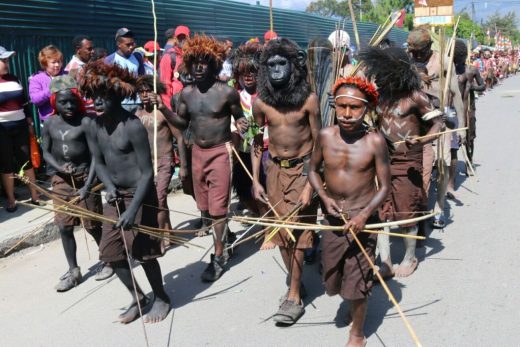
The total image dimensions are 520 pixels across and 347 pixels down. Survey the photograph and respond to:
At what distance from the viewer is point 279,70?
13.2 feet

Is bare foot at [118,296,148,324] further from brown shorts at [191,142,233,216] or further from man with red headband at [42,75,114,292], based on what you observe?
brown shorts at [191,142,233,216]

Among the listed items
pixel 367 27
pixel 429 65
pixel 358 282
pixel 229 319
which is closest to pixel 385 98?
pixel 429 65

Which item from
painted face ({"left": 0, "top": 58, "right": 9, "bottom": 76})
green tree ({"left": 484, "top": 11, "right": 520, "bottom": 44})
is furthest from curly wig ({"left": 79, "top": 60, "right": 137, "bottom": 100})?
green tree ({"left": 484, "top": 11, "right": 520, "bottom": 44})

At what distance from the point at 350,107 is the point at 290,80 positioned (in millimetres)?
852

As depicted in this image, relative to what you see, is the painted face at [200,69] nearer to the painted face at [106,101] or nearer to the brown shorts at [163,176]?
the painted face at [106,101]

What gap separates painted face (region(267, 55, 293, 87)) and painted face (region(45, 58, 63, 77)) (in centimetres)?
329

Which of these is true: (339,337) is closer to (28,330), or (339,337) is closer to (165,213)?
(28,330)

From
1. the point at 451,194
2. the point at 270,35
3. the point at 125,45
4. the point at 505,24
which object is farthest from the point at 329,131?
the point at 505,24

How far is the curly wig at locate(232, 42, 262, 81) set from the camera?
5.48m

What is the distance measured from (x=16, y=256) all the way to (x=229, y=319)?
2.75 meters

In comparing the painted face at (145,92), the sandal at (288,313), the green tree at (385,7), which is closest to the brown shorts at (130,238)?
the painted face at (145,92)

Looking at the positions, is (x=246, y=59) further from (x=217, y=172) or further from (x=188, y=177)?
(x=188, y=177)

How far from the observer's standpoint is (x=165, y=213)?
5.81m

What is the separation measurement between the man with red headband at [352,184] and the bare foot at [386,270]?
46.3 inches
